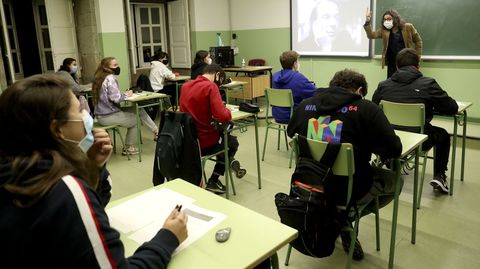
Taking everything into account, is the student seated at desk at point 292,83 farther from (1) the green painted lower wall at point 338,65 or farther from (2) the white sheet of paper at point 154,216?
(2) the white sheet of paper at point 154,216

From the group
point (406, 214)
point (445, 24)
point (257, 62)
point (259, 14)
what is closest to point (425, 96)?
point (406, 214)

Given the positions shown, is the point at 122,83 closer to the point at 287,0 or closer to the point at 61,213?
the point at 287,0

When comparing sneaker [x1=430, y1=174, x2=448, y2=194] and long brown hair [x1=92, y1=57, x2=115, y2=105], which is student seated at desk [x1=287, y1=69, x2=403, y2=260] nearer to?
sneaker [x1=430, y1=174, x2=448, y2=194]

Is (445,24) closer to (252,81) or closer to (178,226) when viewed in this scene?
(252,81)

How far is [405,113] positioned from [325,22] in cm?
407

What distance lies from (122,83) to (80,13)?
1388 millimetres

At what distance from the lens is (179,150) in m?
2.64

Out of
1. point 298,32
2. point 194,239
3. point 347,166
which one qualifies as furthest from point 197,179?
point 298,32

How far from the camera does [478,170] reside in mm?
A: 3645

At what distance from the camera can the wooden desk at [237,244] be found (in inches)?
43.7

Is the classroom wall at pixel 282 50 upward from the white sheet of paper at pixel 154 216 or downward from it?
upward

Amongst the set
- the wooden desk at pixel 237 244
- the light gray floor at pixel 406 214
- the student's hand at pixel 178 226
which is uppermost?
the student's hand at pixel 178 226

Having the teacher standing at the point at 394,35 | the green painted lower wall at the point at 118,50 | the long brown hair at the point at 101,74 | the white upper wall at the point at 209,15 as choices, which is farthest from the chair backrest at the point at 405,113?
the white upper wall at the point at 209,15

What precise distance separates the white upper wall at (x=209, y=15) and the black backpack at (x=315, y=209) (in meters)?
6.43
